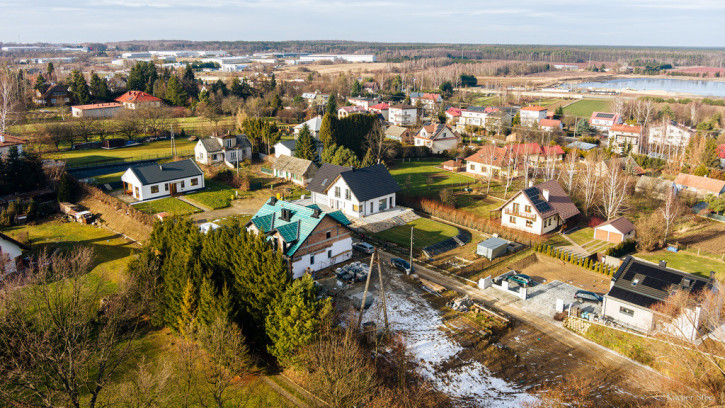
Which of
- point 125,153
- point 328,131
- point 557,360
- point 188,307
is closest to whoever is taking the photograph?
point 188,307

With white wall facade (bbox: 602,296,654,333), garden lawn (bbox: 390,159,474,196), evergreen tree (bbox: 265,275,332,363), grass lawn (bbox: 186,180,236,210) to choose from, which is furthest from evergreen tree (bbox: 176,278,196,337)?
garden lawn (bbox: 390,159,474,196)

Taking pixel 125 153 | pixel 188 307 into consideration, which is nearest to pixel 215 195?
pixel 125 153

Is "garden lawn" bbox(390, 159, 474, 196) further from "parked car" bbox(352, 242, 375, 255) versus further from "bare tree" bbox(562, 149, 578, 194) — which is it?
"parked car" bbox(352, 242, 375, 255)

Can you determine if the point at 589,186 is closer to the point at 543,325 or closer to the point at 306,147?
the point at 543,325

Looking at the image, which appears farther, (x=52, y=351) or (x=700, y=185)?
(x=700, y=185)

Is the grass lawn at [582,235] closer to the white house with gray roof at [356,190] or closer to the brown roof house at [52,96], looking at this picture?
the white house with gray roof at [356,190]

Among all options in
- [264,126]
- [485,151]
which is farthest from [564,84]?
[264,126]
